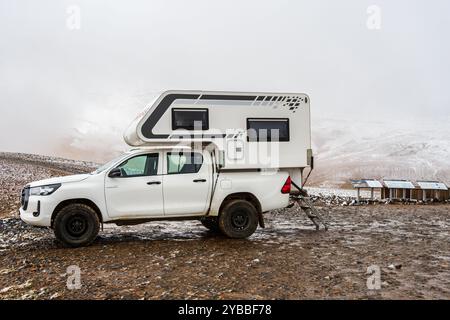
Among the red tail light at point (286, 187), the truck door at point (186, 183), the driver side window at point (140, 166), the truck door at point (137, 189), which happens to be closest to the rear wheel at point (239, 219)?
the truck door at point (186, 183)

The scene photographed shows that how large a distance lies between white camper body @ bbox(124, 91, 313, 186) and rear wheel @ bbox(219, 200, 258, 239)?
0.86 m

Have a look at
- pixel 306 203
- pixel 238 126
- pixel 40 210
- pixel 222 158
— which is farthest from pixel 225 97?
pixel 40 210

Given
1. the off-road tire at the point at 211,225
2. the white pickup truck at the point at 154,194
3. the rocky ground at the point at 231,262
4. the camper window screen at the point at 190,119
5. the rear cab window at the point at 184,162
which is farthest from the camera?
the off-road tire at the point at 211,225

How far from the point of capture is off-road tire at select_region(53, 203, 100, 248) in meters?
8.29

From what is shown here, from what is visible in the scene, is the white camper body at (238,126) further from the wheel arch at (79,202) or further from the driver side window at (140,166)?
the wheel arch at (79,202)

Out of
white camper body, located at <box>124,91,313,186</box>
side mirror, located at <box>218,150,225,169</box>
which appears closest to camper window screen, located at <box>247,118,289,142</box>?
white camper body, located at <box>124,91,313,186</box>

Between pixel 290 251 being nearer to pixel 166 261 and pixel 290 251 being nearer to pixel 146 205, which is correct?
pixel 166 261

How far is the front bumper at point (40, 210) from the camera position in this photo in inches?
324

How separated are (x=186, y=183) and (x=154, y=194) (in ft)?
2.41

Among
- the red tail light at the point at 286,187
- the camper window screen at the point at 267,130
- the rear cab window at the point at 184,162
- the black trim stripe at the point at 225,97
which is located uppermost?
the black trim stripe at the point at 225,97

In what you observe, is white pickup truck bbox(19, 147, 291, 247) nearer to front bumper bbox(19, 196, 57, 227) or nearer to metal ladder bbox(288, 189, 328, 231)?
front bumper bbox(19, 196, 57, 227)

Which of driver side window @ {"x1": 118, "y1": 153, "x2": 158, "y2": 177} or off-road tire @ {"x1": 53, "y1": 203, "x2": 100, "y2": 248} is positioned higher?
driver side window @ {"x1": 118, "y1": 153, "x2": 158, "y2": 177}
